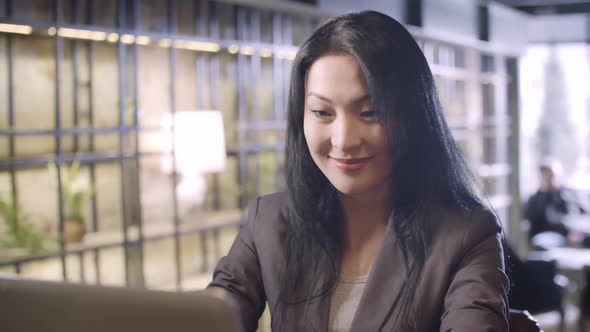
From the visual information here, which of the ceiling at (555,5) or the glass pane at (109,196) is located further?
the ceiling at (555,5)

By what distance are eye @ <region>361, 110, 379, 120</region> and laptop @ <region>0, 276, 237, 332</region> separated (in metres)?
0.71

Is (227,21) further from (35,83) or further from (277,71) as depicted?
(35,83)

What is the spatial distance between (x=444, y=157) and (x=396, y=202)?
12 cm

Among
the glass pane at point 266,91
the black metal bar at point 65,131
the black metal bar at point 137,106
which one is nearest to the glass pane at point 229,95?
the glass pane at point 266,91

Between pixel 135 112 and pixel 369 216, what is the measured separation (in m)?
2.55

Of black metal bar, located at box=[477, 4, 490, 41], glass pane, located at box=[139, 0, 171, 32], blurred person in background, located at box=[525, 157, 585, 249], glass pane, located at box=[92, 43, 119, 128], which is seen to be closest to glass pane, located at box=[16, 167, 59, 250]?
glass pane, located at box=[92, 43, 119, 128]

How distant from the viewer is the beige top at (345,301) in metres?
1.26

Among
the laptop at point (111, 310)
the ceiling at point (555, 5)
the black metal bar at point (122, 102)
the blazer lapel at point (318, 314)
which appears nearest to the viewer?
the laptop at point (111, 310)

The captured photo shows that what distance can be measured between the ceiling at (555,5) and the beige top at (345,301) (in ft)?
21.7

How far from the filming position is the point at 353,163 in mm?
1161

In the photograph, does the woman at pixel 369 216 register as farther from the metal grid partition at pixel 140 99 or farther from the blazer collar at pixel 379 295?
the metal grid partition at pixel 140 99

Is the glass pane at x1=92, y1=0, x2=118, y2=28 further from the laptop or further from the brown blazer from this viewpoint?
the laptop

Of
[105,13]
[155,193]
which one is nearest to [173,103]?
[155,193]

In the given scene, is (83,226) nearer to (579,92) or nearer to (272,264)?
(272,264)
